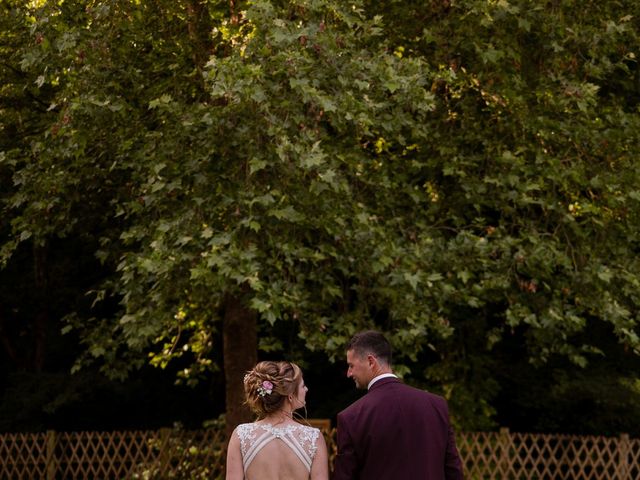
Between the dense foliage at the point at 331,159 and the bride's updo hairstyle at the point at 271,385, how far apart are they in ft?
12.3

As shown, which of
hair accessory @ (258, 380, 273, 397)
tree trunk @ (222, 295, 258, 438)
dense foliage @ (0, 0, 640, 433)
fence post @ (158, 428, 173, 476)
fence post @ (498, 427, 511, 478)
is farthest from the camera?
fence post @ (158, 428, 173, 476)

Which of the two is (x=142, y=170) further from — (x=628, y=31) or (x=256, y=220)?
(x=628, y=31)

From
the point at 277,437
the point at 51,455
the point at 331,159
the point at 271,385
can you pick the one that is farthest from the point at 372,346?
the point at 51,455

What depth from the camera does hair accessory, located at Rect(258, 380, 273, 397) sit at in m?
5.05

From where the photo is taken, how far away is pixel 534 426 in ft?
54.7

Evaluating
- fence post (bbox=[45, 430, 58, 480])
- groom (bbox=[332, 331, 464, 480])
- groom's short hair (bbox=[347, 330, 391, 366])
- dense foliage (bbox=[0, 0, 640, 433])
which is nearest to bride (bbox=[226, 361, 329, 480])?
groom (bbox=[332, 331, 464, 480])

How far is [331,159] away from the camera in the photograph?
10.2 meters

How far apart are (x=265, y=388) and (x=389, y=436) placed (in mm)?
636

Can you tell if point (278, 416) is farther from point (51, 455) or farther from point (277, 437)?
point (51, 455)

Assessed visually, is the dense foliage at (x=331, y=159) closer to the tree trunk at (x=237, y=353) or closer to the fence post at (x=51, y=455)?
the tree trunk at (x=237, y=353)

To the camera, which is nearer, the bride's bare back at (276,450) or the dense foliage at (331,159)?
the bride's bare back at (276,450)

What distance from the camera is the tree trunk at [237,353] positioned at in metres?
12.3

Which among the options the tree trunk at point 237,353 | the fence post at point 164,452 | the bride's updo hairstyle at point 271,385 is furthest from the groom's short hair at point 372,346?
the fence post at point 164,452

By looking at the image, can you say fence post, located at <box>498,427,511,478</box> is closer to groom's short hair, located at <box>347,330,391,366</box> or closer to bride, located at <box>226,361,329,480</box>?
bride, located at <box>226,361,329,480</box>
